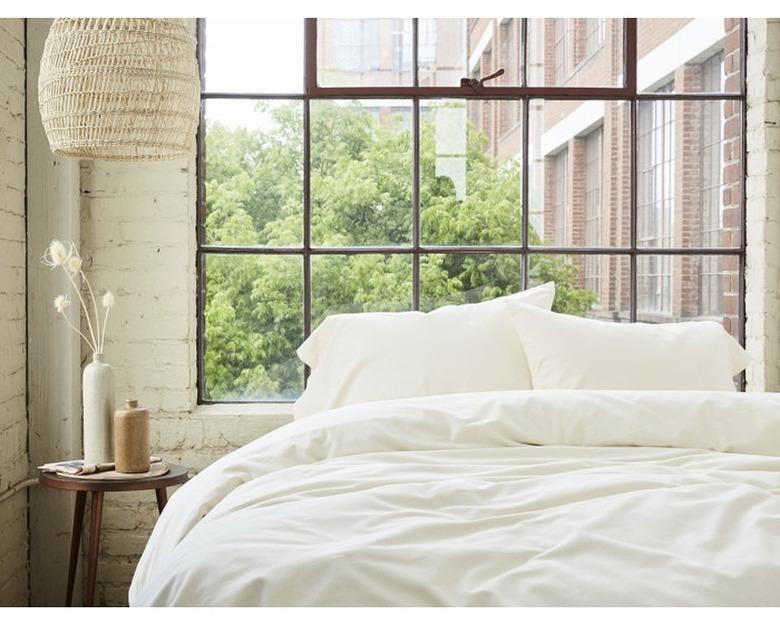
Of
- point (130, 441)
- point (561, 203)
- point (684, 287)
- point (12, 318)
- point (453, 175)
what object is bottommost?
point (130, 441)

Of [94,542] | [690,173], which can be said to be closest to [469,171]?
[690,173]

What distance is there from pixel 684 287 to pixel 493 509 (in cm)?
226

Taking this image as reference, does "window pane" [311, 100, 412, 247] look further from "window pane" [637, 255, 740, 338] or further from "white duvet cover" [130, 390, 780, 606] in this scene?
"white duvet cover" [130, 390, 780, 606]

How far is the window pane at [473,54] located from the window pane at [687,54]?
494 mm

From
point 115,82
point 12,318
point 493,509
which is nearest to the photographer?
point 493,509

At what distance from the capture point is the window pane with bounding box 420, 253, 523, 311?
375cm

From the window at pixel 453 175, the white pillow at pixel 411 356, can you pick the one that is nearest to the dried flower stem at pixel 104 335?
the window at pixel 453 175

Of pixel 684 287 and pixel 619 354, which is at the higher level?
pixel 684 287

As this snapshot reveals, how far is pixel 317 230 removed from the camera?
3.75m

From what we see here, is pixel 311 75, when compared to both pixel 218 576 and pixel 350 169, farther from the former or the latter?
pixel 218 576

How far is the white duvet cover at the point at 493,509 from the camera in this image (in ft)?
4.82

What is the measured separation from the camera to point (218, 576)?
1.54 meters

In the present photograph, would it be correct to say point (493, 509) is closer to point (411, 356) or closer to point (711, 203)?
point (411, 356)
